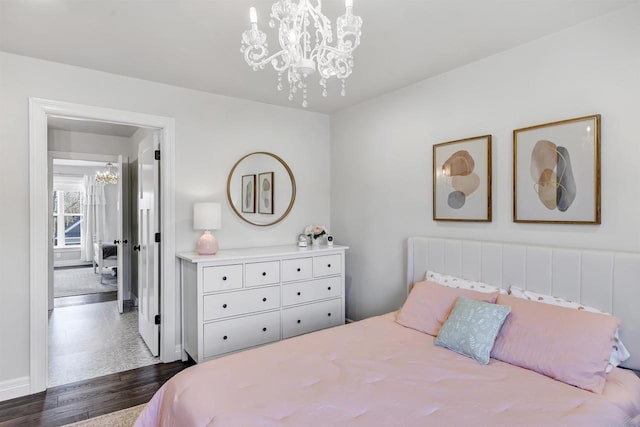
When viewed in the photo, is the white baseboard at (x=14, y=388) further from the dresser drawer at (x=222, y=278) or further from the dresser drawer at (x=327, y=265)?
the dresser drawer at (x=327, y=265)

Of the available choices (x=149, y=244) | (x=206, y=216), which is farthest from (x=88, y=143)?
(x=206, y=216)

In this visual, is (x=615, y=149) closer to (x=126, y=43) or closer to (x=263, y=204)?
(x=263, y=204)

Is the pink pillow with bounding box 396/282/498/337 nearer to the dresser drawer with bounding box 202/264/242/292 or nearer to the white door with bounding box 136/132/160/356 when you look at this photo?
the dresser drawer with bounding box 202/264/242/292

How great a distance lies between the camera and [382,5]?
6.32 feet

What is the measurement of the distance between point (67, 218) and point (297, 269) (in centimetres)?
816

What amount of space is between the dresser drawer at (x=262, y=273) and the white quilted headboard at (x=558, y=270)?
1.31m

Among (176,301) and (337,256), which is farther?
(337,256)

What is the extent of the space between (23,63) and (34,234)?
125 cm

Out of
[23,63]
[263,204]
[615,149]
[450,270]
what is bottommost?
[450,270]

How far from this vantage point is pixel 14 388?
8.28ft

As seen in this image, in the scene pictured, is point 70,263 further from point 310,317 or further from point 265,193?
point 310,317

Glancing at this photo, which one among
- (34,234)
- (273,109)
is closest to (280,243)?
(273,109)

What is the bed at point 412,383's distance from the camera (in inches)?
55.2

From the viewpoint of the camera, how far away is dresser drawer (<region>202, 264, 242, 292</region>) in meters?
2.82
